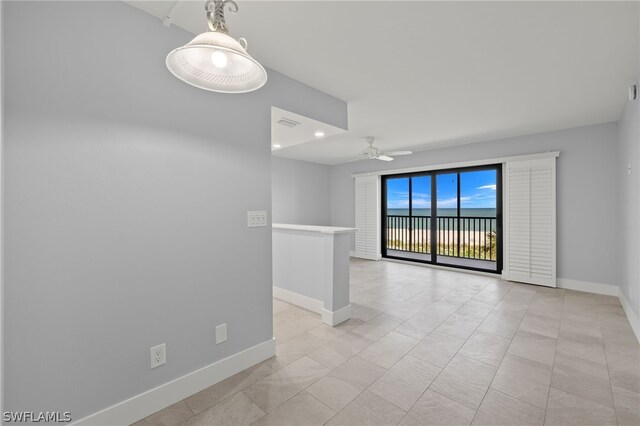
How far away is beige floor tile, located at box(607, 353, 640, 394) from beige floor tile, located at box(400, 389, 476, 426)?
1.21 meters

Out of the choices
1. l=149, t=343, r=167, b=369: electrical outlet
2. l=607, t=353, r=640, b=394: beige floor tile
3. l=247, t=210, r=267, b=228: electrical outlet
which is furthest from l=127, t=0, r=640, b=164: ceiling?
l=607, t=353, r=640, b=394: beige floor tile

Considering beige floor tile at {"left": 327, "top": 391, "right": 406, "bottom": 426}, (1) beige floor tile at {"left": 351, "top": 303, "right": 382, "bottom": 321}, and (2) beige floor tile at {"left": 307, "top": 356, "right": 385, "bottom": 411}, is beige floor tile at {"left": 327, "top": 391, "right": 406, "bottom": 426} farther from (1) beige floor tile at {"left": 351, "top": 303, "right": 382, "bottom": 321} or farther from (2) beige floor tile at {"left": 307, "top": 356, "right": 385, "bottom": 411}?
(1) beige floor tile at {"left": 351, "top": 303, "right": 382, "bottom": 321}

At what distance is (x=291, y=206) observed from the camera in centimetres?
638

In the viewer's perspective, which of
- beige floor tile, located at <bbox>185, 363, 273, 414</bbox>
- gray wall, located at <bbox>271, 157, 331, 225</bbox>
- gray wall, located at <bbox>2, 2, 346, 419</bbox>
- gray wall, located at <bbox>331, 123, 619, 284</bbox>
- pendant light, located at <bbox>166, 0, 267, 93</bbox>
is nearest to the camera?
pendant light, located at <bbox>166, 0, 267, 93</bbox>

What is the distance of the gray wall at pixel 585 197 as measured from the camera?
12.7 feet

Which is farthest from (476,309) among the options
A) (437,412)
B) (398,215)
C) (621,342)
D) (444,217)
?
(398,215)

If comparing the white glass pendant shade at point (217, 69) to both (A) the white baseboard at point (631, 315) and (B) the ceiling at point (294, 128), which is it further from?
(A) the white baseboard at point (631, 315)

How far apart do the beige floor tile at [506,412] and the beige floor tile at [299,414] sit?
89 centimetres

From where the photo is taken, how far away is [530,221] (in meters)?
4.43

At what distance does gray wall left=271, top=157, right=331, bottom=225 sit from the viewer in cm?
609

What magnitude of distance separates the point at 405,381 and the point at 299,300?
1767mm

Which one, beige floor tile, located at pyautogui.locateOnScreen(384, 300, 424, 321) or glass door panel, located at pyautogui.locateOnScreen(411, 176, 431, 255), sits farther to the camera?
glass door panel, located at pyautogui.locateOnScreen(411, 176, 431, 255)

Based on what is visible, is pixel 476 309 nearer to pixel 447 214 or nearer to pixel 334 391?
pixel 334 391

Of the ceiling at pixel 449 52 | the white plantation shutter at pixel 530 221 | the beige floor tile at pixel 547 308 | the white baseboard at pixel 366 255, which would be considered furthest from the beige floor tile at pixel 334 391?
the white baseboard at pixel 366 255
